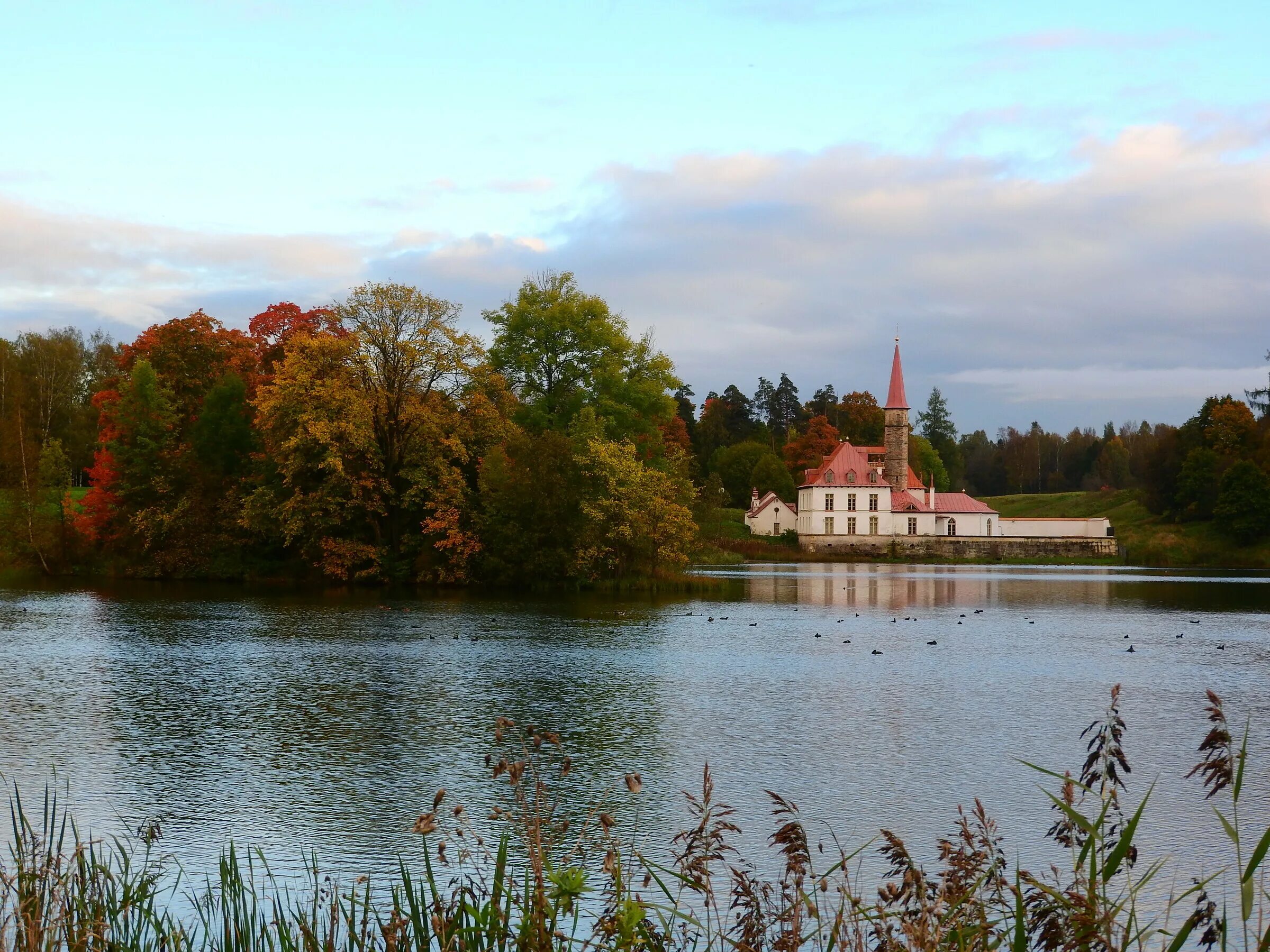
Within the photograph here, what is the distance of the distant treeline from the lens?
4741cm

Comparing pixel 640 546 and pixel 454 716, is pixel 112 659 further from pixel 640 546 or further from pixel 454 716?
pixel 640 546

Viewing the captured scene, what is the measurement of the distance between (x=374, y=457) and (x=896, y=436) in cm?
6255

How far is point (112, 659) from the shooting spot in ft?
77.2

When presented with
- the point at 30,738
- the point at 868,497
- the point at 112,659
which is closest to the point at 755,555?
the point at 868,497

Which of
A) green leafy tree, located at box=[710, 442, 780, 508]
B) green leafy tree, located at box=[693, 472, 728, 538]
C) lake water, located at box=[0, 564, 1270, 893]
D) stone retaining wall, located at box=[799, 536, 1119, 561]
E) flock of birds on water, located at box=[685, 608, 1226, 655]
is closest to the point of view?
lake water, located at box=[0, 564, 1270, 893]

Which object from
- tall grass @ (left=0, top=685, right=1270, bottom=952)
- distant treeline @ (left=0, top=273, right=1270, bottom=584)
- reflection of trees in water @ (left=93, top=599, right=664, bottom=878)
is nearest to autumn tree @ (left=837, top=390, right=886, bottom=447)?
distant treeline @ (left=0, top=273, right=1270, bottom=584)

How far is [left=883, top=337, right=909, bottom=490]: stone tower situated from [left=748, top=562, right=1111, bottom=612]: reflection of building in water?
2008 centimetres

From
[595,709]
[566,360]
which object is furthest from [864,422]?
[595,709]

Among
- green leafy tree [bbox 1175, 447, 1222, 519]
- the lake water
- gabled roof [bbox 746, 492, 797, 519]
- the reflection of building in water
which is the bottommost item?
the reflection of building in water

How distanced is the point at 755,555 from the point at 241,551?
47.0 meters

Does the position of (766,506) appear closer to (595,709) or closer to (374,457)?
(374,457)

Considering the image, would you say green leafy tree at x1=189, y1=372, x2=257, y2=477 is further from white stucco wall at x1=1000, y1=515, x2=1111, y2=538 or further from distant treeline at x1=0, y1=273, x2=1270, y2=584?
white stucco wall at x1=1000, y1=515, x2=1111, y2=538

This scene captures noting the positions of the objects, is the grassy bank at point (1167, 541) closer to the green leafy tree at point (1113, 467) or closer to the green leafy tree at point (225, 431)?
the green leafy tree at point (1113, 467)

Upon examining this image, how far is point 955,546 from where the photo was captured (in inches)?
3819
